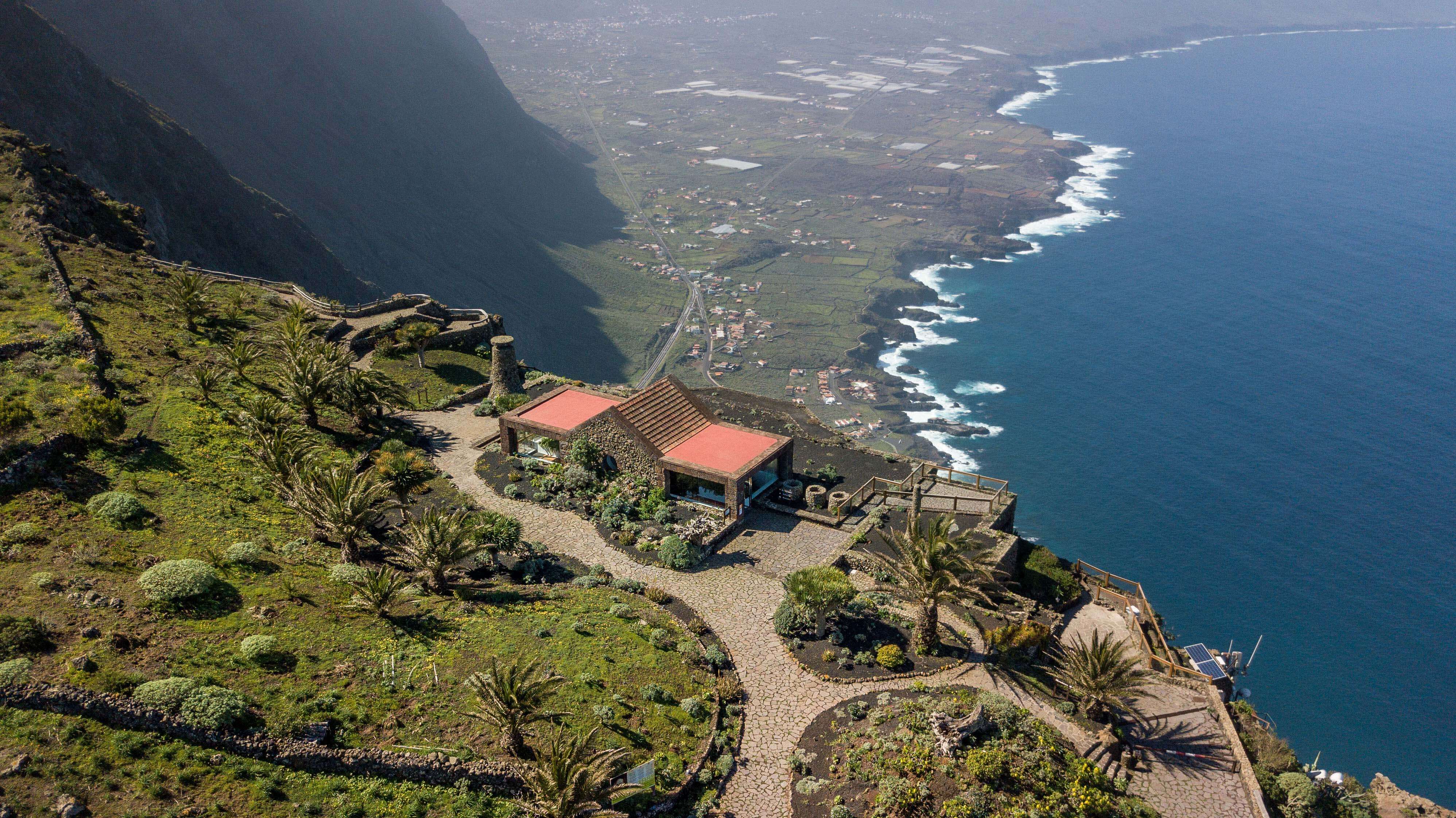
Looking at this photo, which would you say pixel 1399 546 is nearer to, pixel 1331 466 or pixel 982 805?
pixel 1331 466

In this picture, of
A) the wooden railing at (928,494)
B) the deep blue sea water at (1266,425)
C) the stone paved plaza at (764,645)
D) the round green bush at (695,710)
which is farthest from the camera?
the deep blue sea water at (1266,425)

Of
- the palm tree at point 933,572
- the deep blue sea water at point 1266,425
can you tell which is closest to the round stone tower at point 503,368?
the palm tree at point 933,572

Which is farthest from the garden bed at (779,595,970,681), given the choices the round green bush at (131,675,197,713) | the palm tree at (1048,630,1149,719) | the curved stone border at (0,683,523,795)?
the round green bush at (131,675,197,713)

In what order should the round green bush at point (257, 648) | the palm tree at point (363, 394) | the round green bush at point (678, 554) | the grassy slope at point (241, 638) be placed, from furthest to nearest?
the palm tree at point (363, 394) < the round green bush at point (678, 554) < the round green bush at point (257, 648) < the grassy slope at point (241, 638)

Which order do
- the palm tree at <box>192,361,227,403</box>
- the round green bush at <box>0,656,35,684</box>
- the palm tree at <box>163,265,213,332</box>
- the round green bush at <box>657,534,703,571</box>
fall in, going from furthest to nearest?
the palm tree at <box>163,265,213,332</box>
the palm tree at <box>192,361,227,403</box>
the round green bush at <box>657,534,703,571</box>
the round green bush at <box>0,656,35,684</box>

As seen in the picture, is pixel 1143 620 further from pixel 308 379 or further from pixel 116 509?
pixel 308 379

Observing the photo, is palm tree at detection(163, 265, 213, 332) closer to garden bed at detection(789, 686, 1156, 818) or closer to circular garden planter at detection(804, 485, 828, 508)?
circular garden planter at detection(804, 485, 828, 508)

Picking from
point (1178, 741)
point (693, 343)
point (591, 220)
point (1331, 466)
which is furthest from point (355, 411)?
point (591, 220)

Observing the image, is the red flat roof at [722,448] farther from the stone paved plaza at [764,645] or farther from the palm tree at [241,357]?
the palm tree at [241,357]
